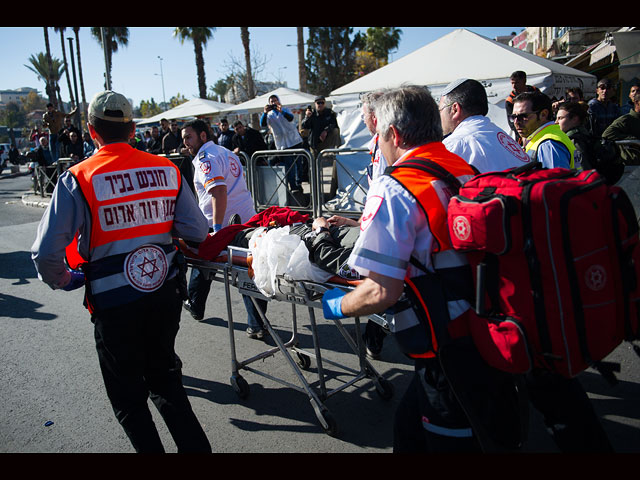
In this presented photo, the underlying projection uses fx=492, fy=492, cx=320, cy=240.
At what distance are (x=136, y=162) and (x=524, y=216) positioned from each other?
6.42ft

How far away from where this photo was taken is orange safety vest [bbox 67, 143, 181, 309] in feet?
8.09

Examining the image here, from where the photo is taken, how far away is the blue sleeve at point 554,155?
3.86 metres

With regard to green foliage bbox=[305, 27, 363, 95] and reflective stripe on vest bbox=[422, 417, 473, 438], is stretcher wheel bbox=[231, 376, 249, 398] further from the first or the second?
green foliage bbox=[305, 27, 363, 95]

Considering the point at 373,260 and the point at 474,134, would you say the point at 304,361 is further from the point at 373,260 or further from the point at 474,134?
the point at 373,260

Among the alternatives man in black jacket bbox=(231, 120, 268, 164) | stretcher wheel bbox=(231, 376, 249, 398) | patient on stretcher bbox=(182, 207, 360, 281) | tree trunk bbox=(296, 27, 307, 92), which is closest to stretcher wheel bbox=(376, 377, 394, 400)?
stretcher wheel bbox=(231, 376, 249, 398)

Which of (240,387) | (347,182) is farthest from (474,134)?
(347,182)

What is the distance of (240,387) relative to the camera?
11.9 ft

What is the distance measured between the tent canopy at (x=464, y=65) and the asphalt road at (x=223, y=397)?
5.65m

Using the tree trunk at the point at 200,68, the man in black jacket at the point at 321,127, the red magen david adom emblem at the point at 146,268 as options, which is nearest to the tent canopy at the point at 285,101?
the man in black jacket at the point at 321,127

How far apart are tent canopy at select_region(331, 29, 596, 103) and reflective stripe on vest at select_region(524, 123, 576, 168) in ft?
15.1

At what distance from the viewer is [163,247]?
108 inches

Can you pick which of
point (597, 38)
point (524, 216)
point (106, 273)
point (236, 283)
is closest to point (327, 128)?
point (236, 283)

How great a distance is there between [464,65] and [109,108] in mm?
7832

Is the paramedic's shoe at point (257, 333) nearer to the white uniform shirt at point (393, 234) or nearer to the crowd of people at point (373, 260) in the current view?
the crowd of people at point (373, 260)
